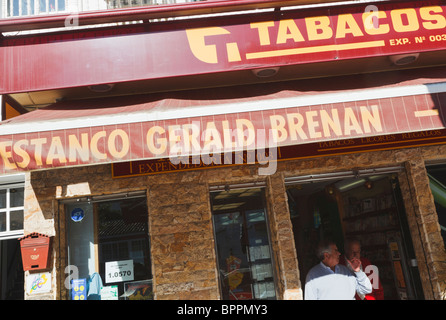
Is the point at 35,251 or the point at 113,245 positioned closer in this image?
the point at 35,251

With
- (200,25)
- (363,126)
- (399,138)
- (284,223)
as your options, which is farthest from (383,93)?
(200,25)

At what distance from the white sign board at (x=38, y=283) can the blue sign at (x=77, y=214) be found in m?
0.86

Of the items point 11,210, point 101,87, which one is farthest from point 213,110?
point 11,210

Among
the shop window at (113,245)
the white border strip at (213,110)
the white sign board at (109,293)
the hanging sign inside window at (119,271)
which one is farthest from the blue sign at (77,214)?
the white border strip at (213,110)

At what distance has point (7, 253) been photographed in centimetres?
916

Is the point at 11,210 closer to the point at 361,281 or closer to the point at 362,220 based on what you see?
the point at 361,281

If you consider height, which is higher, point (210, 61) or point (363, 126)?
point (210, 61)

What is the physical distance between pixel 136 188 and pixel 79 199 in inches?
34.8

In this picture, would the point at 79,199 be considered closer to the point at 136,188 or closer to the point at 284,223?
the point at 136,188

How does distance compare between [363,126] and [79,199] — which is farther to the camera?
[79,199]

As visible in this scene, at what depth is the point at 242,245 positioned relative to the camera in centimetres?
582

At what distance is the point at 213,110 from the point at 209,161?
126 centimetres

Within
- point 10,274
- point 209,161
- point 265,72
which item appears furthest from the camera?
point 10,274

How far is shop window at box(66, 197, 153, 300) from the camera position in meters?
5.54
